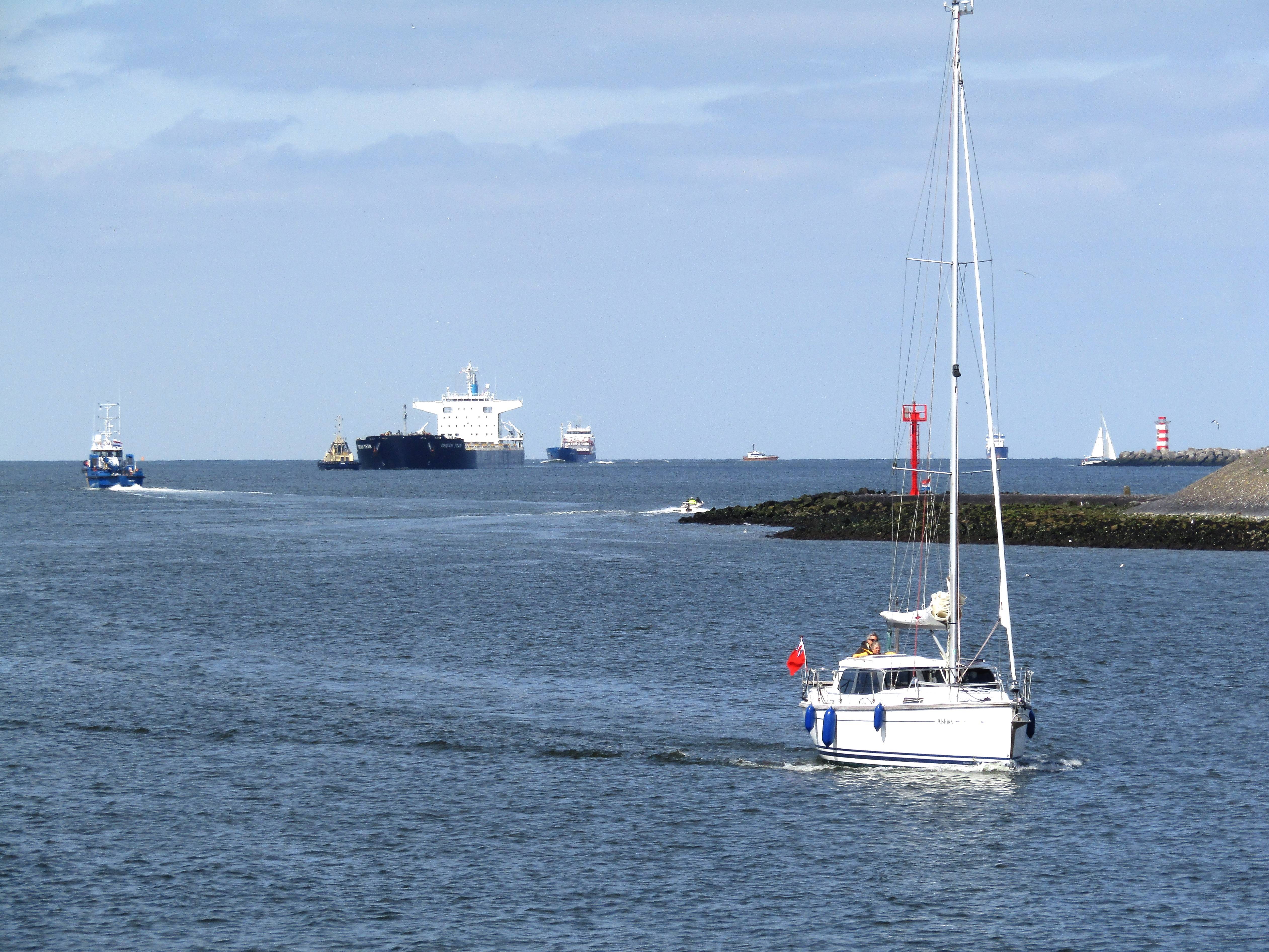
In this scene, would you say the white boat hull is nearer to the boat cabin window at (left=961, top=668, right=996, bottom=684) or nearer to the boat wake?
the boat cabin window at (left=961, top=668, right=996, bottom=684)

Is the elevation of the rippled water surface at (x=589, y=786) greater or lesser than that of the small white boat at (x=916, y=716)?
lesser

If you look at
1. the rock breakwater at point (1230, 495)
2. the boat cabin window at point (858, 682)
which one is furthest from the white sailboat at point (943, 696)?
the rock breakwater at point (1230, 495)

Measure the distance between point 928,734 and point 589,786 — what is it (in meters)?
6.83

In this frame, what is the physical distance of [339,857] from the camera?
22969mm

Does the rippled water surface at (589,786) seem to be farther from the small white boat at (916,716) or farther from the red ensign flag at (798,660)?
the red ensign flag at (798,660)

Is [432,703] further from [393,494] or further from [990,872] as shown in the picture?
[393,494]

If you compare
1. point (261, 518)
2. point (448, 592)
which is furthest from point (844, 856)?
point (261, 518)

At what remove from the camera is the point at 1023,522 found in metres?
85.0

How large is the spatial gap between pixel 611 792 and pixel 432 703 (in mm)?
9843

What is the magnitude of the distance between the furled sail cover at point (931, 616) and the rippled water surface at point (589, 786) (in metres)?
3.52

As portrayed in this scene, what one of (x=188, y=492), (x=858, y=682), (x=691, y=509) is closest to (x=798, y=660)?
(x=858, y=682)

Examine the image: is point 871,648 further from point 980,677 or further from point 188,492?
point 188,492

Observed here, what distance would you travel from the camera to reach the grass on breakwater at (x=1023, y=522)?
77.2 m

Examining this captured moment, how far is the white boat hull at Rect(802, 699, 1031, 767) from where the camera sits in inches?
1073
